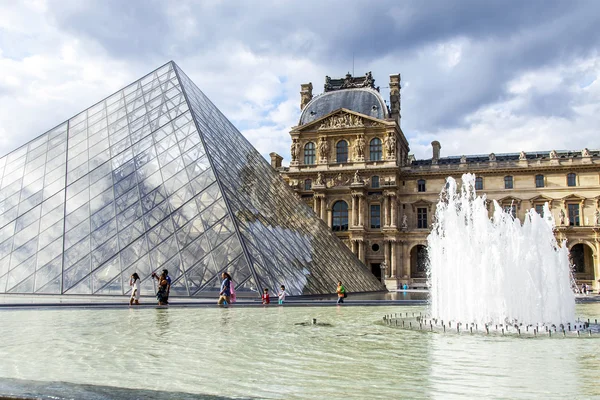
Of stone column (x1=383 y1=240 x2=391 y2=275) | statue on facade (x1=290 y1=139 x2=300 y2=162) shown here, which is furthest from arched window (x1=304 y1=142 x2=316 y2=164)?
stone column (x1=383 y1=240 x2=391 y2=275)

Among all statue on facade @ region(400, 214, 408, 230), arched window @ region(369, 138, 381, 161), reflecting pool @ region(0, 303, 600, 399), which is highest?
arched window @ region(369, 138, 381, 161)

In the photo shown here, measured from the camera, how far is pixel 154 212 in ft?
54.9

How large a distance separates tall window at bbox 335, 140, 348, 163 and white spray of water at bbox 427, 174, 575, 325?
1442 inches

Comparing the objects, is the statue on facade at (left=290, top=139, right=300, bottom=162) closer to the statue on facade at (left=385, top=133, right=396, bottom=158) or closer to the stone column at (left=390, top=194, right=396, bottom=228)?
the statue on facade at (left=385, top=133, right=396, bottom=158)

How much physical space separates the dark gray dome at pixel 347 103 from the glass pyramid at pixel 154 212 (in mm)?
26659

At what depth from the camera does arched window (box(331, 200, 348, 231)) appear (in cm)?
4766

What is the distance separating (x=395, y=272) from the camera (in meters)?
45.2

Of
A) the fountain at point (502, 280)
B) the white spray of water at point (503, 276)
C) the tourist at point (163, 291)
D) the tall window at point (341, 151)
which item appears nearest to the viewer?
the fountain at point (502, 280)

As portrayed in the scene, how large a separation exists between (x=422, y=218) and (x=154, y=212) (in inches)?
1344

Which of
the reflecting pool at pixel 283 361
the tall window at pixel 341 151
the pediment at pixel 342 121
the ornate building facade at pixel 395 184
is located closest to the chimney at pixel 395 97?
the ornate building facade at pixel 395 184

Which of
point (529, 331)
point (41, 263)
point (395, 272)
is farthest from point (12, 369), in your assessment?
point (395, 272)

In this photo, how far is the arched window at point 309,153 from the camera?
4956cm

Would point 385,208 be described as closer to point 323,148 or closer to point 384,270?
point 384,270

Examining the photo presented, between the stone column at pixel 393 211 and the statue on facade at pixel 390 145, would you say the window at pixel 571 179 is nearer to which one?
the stone column at pixel 393 211
